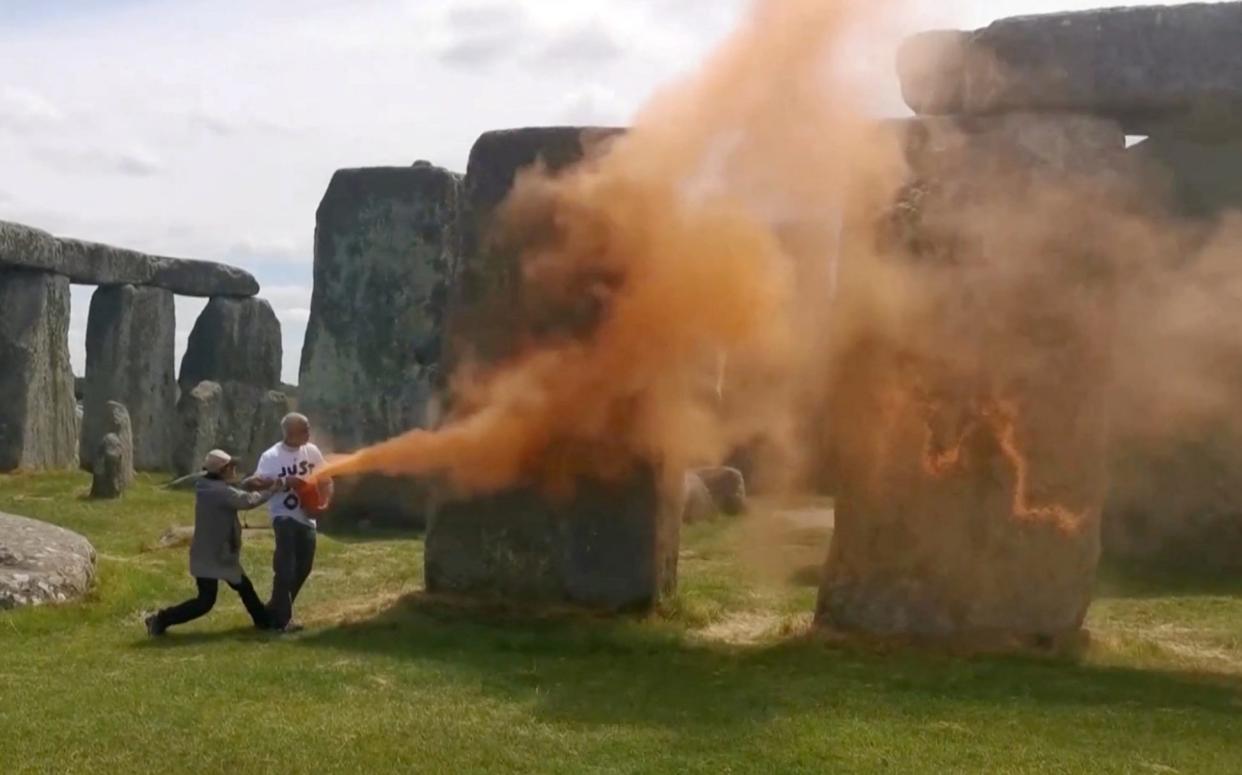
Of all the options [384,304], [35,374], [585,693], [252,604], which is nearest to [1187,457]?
[585,693]

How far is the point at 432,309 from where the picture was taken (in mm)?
18812

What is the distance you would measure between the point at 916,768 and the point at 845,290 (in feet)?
12.4

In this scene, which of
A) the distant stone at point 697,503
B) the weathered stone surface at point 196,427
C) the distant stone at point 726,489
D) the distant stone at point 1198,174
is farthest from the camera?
the weathered stone surface at point 196,427

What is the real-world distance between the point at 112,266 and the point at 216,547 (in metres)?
16.3

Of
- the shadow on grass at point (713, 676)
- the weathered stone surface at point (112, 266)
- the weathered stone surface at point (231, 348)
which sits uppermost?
the weathered stone surface at point (112, 266)

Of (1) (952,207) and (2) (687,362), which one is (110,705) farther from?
(1) (952,207)

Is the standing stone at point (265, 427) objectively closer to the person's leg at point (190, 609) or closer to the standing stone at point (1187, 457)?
the standing stone at point (1187, 457)

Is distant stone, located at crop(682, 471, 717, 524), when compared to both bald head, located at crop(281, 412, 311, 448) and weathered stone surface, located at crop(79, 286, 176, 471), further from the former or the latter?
weathered stone surface, located at crop(79, 286, 176, 471)

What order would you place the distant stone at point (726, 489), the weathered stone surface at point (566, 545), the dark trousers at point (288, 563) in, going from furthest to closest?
the distant stone at point (726, 489), the weathered stone surface at point (566, 545), the dark trousers at point (288, 563)

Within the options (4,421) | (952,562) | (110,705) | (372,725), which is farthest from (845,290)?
(4,421)

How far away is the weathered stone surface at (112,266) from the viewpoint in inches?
898

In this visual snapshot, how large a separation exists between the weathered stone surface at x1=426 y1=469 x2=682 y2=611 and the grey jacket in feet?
5.02

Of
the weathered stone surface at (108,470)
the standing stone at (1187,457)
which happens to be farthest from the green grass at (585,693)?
the weathered stone surface at (108,470)

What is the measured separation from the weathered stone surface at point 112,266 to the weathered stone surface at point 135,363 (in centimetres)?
37
